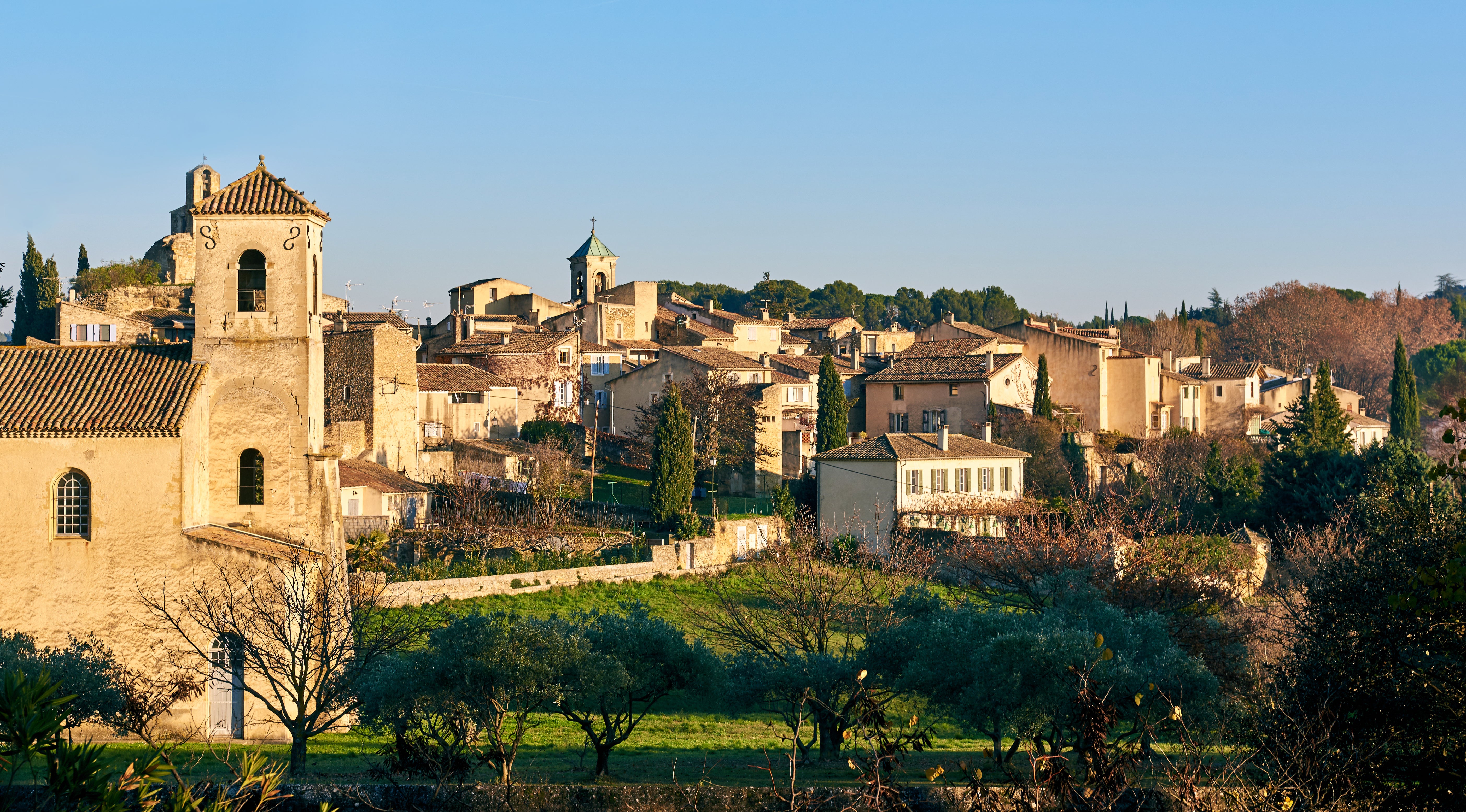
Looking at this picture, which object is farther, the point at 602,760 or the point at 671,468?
the point at 671,468

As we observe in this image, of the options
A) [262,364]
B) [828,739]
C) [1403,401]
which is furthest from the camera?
[1403,401]

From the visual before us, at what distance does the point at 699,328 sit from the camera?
253ft

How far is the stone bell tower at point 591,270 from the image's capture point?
8812cm

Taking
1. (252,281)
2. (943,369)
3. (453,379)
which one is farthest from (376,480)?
(943,369)

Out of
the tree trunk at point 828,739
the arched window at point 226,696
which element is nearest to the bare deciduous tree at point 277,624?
the arched window at point 226,696

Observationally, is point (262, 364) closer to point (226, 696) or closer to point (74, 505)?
point (74, 505)

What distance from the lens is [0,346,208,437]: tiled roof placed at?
997 inches


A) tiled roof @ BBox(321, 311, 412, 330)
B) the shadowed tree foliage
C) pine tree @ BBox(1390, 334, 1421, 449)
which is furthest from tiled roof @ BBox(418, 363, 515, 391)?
pine tree @ BBox(1390, 334, 1421, 449)

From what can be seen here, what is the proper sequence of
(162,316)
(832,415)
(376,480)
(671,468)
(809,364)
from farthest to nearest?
(809,364) < (162,316) < (832,415) < (671,468) < (376,480)

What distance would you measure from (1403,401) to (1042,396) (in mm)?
21310

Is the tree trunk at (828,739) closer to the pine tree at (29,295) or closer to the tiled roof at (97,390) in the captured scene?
the tiled roof at (97,390)

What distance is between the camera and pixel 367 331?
48.8m

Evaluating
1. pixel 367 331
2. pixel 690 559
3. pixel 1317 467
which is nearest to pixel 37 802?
pixel 690 559

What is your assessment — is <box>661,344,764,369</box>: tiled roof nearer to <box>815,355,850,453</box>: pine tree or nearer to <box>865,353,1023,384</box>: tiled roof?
<box>815,355,850,453</box>: pine tree
